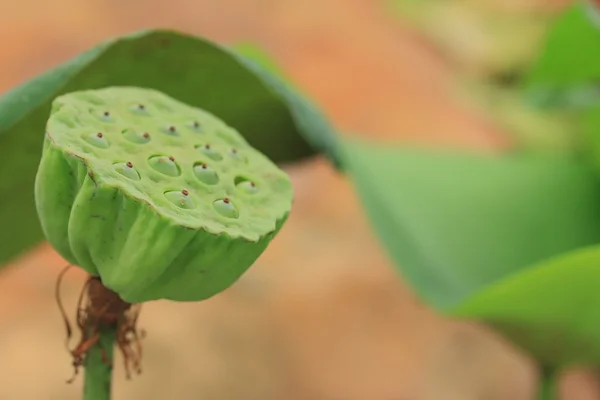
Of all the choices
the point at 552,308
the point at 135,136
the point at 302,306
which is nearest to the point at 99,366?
the point at 135,136

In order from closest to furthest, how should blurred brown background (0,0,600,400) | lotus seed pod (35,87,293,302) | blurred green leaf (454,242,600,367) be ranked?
lotus seed pod (35,87,293,302)
blurred green leaf (454,242,600,367)
blurred brown background (0,0,600,400)

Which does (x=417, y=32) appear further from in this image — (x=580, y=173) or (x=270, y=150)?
(x=270, y=150)

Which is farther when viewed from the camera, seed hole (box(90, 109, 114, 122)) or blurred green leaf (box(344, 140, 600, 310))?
blurred green leaf (box(344, 140, 600, 310))

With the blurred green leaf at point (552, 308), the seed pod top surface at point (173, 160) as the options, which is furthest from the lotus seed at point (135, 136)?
the blurred green leaf at point (552, 308)

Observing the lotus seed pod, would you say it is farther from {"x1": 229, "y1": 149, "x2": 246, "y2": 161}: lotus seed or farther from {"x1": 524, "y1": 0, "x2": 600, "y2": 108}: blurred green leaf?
{"x1": 524, "y1": 0, "x2": 600, "y2": 108}: blurred green leaf

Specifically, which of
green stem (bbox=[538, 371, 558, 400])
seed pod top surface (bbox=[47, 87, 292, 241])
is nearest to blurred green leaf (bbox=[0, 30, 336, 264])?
seed pod top surface (bbox=[47, 87, 292, 241])

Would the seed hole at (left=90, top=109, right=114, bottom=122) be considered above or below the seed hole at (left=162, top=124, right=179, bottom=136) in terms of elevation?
below

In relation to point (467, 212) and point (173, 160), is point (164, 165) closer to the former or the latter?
point (173, 160)
